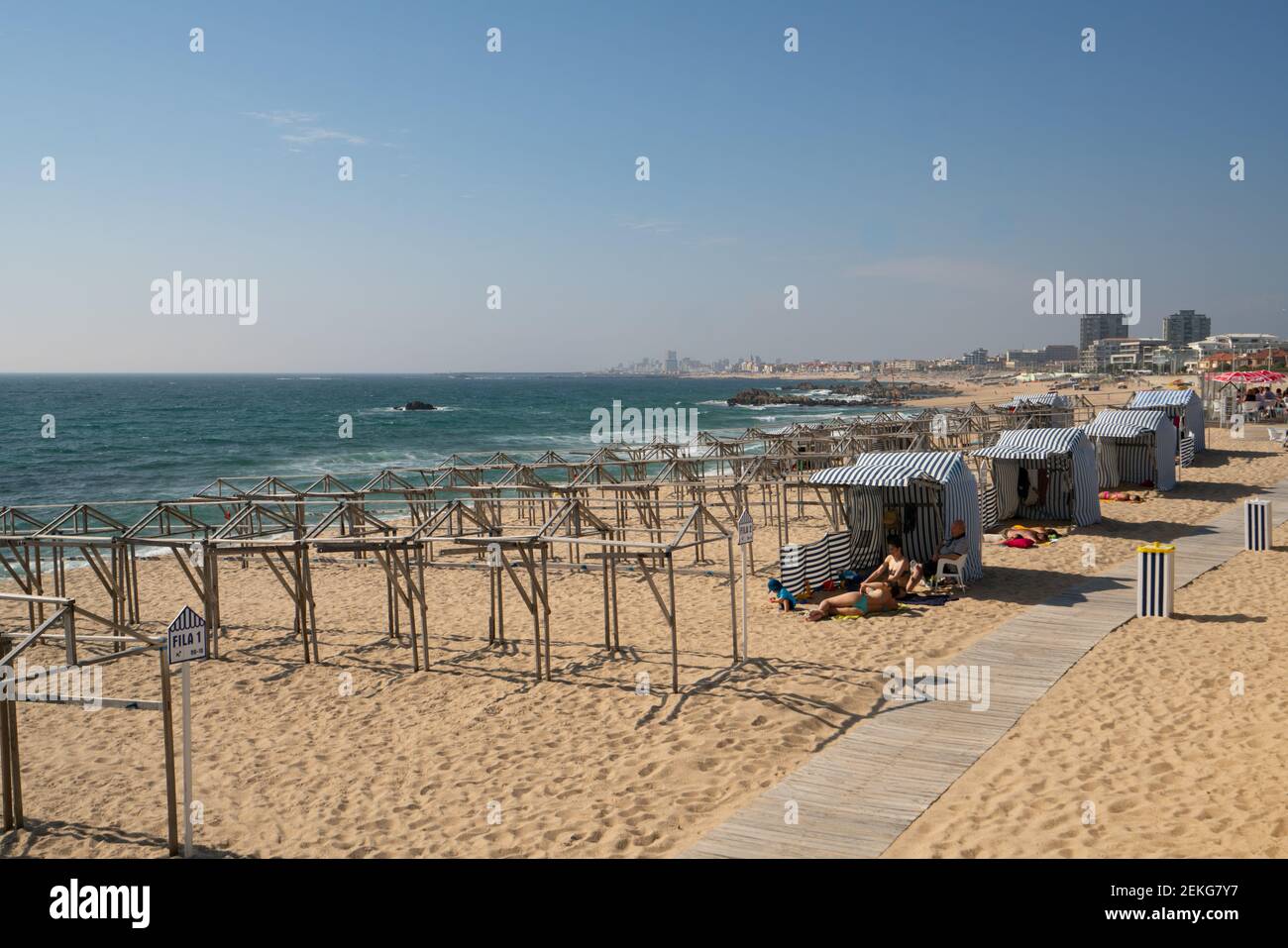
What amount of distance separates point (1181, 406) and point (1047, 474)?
1219 cm

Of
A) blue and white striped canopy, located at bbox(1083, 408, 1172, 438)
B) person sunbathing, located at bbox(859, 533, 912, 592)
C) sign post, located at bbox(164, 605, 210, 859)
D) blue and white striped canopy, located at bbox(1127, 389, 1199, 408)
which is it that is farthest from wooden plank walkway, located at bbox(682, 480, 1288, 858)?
blue and white striped canopy, located at bbox(1127, 389, 1199, 408)

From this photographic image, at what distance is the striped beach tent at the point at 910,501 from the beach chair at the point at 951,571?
0.97 ft

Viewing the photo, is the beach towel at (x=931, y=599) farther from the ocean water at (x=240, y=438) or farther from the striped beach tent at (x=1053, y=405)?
the striped beach tent at (x=1053, y=405)

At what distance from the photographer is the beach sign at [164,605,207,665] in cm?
672

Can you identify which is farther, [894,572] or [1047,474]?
[1047,474]

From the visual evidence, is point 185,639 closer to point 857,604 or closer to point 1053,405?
point 857,604

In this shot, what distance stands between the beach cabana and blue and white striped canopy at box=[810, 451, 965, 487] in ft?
33.4

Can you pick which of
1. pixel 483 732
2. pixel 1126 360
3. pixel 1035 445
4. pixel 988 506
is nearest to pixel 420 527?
pixel 483 732

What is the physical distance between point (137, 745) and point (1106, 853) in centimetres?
853

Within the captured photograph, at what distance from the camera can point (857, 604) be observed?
12625 millimetres

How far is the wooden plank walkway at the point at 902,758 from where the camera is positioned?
6480mm

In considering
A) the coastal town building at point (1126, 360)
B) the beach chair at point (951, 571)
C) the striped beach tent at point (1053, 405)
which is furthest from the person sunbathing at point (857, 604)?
the coastal town building at point (1126, 360)

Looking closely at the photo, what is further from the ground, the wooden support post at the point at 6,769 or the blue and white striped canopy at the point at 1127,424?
the blue and white striped canopy at the point at 1127,424

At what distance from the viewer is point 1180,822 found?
20.8 ft
